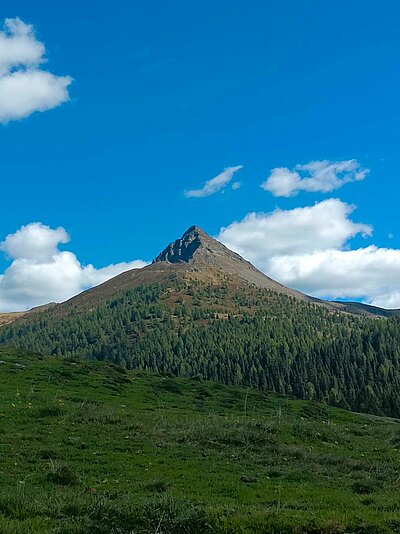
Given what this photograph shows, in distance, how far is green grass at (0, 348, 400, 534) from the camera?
38.9 feet

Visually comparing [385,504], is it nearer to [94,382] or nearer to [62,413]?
[62,413]

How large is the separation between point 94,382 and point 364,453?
34183 millimetres

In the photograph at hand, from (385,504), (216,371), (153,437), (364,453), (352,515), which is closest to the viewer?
(352,515)

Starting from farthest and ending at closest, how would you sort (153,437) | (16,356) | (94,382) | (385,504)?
(16,356) < (94,382) < (153,437) < (385,504)

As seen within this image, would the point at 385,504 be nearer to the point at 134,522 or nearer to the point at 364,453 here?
the point at 134,522

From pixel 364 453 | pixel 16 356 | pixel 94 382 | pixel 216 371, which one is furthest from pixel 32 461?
pixel 216 371

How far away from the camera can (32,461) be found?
2098cm

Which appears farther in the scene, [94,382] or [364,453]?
[94,382]

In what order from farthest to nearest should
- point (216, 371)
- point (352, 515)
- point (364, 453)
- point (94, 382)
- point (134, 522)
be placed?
point (216, 371), point (94, 382), point (364, 453), point (352, 515), point (134, 522)

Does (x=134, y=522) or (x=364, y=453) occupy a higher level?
(x=134, y=522)

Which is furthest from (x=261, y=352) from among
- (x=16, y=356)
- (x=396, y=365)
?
(x=16, y=356)

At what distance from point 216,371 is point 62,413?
144 m

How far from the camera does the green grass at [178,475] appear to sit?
11859 millimetres

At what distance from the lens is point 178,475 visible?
67.5 feet
